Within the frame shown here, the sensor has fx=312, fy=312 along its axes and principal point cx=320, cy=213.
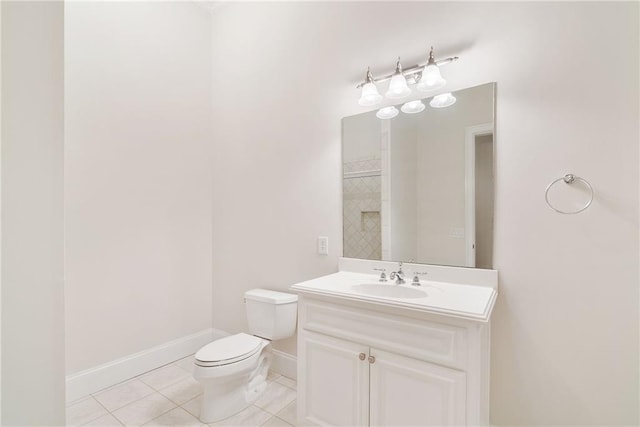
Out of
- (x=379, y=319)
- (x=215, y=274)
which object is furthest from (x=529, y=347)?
(x=215, y=274)

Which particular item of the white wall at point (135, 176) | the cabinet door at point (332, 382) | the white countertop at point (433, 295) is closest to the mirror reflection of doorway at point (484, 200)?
the white countertop at point (433, 295)

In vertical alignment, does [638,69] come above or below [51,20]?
above

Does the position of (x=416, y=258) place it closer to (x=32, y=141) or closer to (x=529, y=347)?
(x=529, y=347)

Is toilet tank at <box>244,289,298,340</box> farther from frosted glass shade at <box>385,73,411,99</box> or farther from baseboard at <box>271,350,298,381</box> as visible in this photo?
frosted glass shade at <box>385,73,411,99</box>

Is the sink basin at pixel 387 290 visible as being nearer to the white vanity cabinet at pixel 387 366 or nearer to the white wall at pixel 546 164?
the white vanity cabinet at pixel 387 366

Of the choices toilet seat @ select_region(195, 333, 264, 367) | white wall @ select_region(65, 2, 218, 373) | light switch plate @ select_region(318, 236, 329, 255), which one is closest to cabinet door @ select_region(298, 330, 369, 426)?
toilet seat @ select_region(195, 333, 264, 367)

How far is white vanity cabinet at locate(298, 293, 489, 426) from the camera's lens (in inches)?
47.5

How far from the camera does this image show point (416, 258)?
182 cm

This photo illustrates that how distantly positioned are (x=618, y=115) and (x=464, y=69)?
0.69m

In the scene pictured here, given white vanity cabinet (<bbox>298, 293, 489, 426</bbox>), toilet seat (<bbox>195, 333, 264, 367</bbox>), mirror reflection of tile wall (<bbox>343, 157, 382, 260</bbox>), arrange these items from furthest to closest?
mirror reflection of tile wall (<bbox>343, 157, 382, 260</bbox>) → toilet seat (<bbox>195, 333, 264, 367</bbox>) → white vanity cabinet (<bbox>298, 293, 489, 426</bbox>)

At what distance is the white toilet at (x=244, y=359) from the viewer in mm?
1761

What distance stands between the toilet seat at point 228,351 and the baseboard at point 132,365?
33.1 inches

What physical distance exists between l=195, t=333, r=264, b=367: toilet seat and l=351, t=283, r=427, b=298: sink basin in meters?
0.79

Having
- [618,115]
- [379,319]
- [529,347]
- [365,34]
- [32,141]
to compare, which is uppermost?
[365,34]
